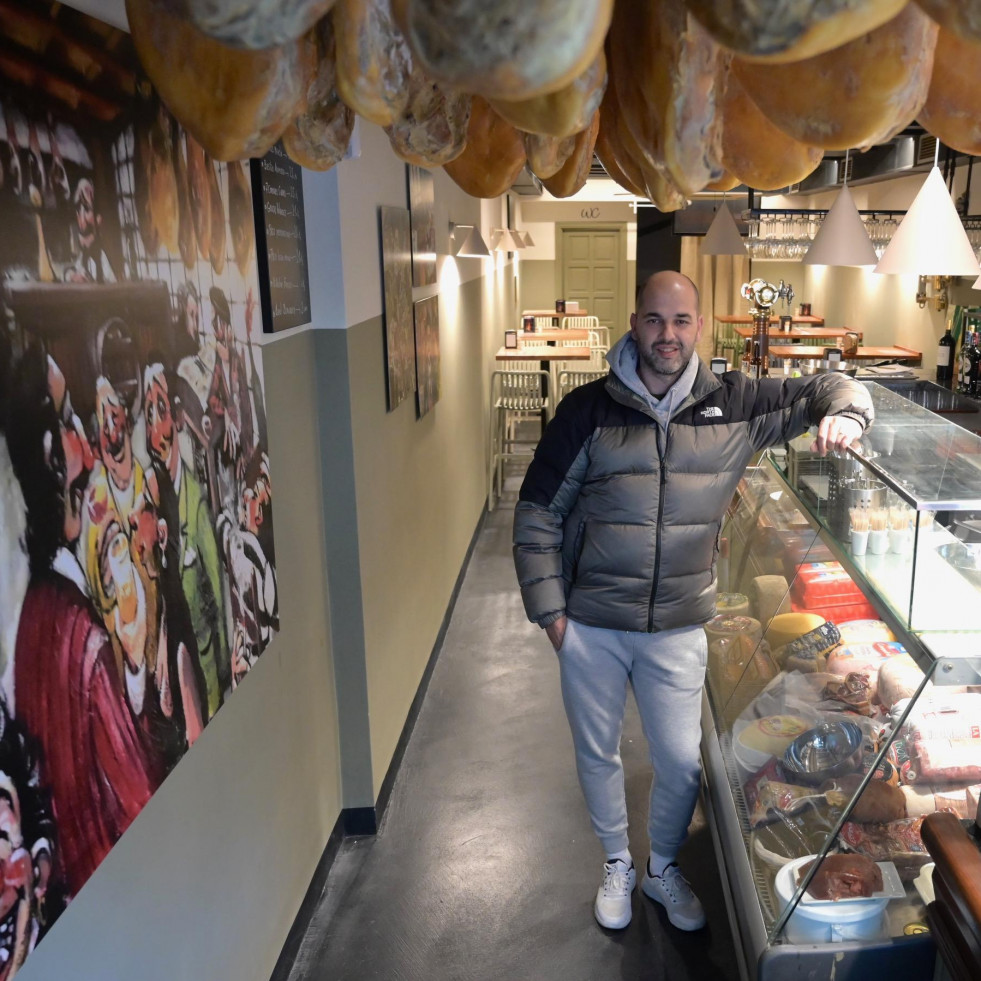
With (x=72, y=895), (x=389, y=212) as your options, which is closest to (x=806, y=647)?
(x=72, y=895)

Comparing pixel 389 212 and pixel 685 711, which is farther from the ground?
pixel 389 212

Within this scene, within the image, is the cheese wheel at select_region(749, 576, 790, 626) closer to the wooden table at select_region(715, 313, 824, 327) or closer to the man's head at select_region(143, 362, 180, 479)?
the man's head at select_region(143, 362, 180, 479)

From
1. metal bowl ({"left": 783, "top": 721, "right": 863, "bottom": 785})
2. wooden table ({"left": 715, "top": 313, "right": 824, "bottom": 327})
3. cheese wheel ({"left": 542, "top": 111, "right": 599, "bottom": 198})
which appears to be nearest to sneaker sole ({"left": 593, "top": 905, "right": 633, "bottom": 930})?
metal bowl ({"left": 783, "top": 721, "right": 863, "bottom": 785})

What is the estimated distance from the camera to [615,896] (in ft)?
8.55

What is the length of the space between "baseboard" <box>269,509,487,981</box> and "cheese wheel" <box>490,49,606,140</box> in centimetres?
250

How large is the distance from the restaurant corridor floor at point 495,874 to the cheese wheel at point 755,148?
96.6 inches

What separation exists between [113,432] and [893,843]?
1.72m

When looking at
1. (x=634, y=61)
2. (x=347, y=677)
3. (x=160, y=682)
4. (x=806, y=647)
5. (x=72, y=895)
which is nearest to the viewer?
(x=634, y=61)

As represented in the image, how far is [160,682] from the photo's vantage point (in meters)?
1.61

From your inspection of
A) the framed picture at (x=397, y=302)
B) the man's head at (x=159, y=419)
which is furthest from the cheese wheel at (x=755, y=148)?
the framed picture at (x=397, y=302)

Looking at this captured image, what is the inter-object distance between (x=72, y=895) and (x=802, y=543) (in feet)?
6.89

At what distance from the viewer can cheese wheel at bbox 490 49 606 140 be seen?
331mm

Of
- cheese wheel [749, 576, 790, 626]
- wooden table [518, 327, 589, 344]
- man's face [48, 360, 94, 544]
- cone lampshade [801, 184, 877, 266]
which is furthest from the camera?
wooden table [518, 327, 589, 344]

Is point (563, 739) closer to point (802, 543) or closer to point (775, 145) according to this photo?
point (802, 543)
